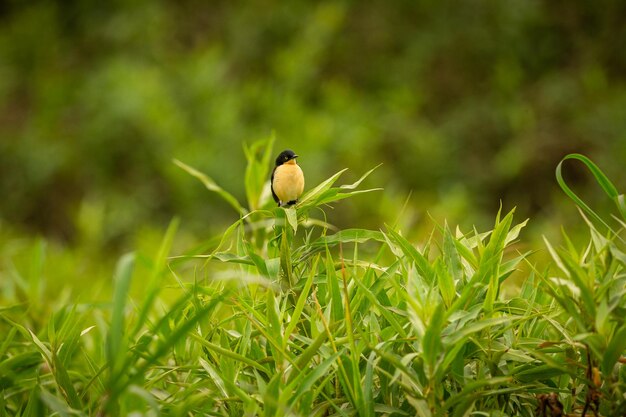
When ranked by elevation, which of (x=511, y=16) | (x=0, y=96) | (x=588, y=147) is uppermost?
(x=511, y=16)

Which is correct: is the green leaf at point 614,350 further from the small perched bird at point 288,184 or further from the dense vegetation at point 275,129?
the small perched bird at point 288,184

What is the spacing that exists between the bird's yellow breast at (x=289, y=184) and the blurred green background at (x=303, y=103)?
402 cm

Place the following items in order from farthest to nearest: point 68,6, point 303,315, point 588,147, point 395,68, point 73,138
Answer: point 68,6 < point 395,68 < point 73,138 < point 588,147 < point 303,315

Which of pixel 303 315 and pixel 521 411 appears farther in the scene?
pixel 303 315

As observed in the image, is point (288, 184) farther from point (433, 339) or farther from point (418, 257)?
point (433, 339)

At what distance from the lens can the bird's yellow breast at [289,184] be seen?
5.36 ft

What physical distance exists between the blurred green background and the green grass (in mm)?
4241

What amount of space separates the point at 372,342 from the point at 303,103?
7014mm

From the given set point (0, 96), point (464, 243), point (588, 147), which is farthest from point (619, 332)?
point (0, 96)

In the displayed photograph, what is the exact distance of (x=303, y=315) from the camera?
4.75 ft

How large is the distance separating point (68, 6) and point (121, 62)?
1938 mm

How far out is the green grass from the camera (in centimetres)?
114

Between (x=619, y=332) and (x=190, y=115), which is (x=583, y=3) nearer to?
(x=190, y=115)

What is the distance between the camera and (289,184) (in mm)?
1634
